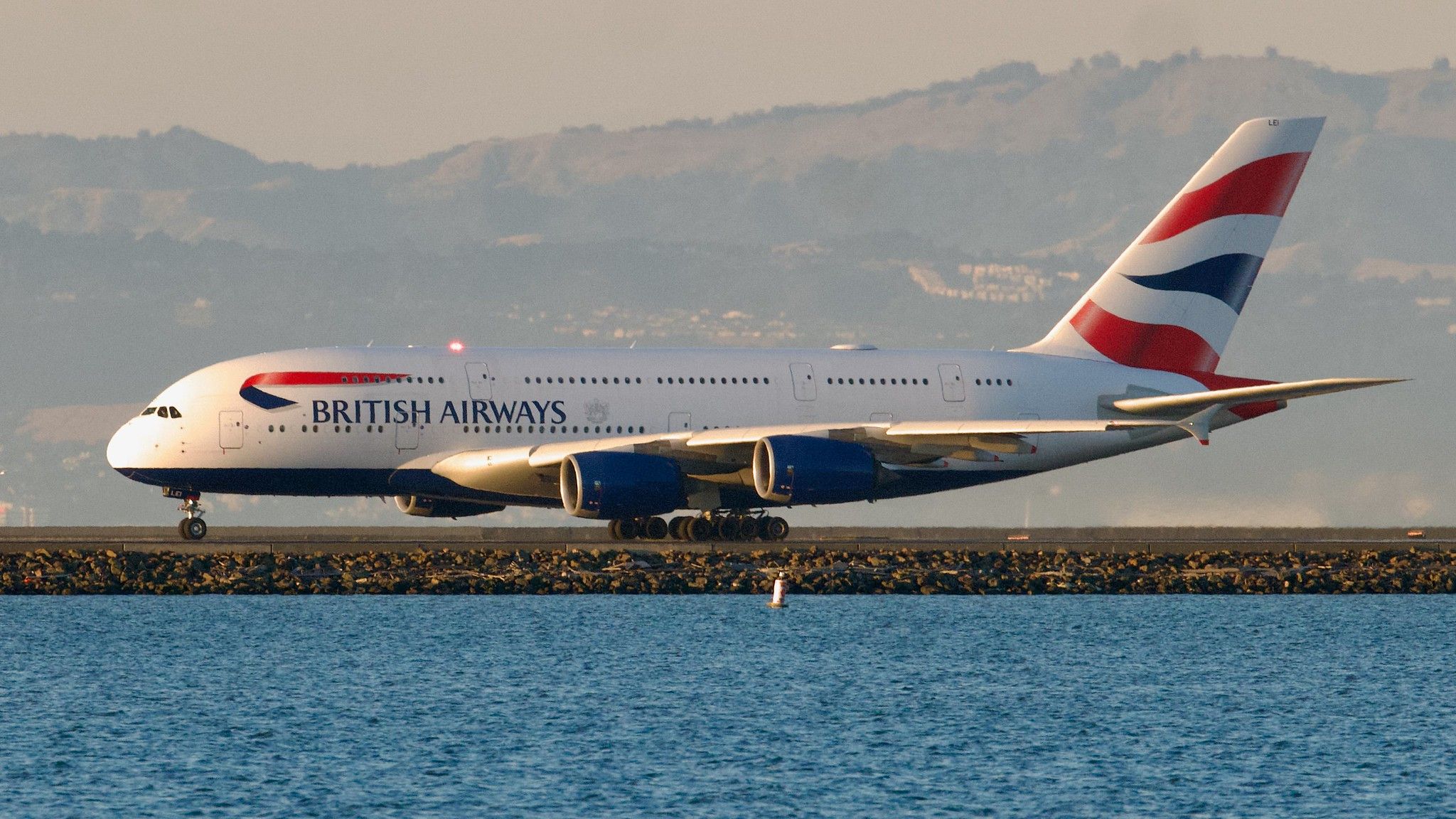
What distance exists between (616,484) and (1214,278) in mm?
20209

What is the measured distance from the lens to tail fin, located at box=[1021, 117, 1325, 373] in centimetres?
6366

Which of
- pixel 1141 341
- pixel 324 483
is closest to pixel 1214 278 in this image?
pixel 1141 341

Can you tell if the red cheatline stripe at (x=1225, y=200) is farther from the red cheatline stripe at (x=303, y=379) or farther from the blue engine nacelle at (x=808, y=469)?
the red cheatline stripe at (x=303, y=379)

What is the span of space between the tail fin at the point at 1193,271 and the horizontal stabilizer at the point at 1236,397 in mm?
2779

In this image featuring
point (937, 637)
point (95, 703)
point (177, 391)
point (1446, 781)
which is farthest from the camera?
point (177, 391)

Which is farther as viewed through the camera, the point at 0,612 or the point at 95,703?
the point at 0,612

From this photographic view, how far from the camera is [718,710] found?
118 ft

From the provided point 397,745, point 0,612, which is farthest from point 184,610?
point 397,745

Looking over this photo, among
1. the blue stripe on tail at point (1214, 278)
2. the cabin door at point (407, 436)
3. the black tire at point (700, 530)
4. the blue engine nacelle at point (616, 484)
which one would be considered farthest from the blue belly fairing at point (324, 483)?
the blue stripe on tail at point (1214, 278)

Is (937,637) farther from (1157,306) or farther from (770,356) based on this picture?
(1157,306)

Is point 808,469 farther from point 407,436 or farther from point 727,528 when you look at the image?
point 407,436

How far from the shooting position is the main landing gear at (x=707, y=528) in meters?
58.8

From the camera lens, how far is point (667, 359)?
192 ft

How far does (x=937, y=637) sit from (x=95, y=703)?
17.8m
